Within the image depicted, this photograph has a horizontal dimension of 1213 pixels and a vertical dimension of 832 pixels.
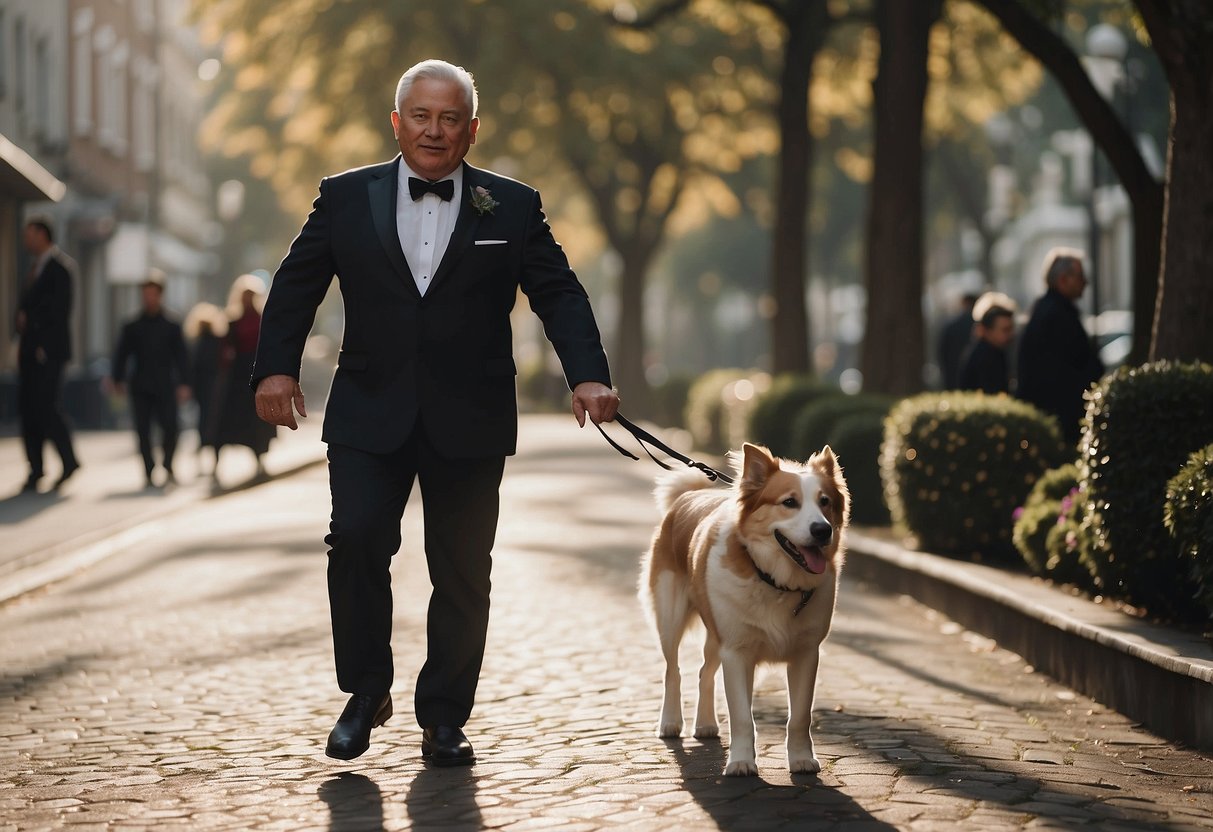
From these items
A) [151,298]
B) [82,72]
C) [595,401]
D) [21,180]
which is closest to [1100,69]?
[151,298]

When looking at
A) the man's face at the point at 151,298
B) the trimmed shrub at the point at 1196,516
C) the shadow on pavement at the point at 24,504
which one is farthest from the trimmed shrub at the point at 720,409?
the trimmed shrub at the point at 1196,516

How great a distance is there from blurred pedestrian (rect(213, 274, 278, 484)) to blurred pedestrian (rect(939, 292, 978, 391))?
23.1ft

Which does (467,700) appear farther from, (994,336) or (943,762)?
(994,336)

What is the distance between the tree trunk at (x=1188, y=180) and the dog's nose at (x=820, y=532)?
5.70m

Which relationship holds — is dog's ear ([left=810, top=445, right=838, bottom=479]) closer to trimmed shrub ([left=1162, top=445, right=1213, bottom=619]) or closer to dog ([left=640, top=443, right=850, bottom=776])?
dog ([left=640, top=443, right=850, bottom=776])

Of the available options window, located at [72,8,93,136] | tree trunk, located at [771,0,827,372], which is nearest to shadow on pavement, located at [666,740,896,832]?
tree trunk, located at [771,0,827,372]

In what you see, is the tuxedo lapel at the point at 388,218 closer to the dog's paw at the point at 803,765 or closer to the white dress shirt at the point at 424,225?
the white dress shirt at the point at 424,225

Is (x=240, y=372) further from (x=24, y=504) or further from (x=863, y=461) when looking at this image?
(x=863, y=461)

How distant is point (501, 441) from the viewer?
636 cm

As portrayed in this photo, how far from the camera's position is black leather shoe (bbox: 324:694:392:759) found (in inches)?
243

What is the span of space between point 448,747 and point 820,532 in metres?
1.39

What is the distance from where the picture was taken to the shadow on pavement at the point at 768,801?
17.8ft

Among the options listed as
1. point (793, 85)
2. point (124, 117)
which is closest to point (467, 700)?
point (793, 85)

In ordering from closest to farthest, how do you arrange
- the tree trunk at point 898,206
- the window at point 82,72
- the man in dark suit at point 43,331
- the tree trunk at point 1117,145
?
the tree trunk at point 1117,145 < the man in dark suit at point 43,331 < the tree trunk at point 898,206 < the window at point 82,72
